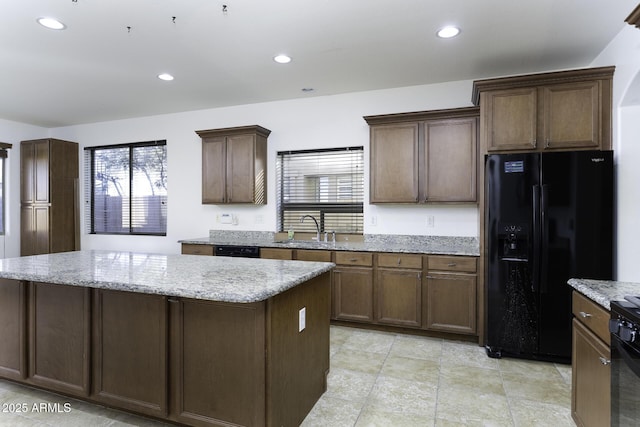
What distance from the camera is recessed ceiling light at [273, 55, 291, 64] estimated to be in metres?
3.29

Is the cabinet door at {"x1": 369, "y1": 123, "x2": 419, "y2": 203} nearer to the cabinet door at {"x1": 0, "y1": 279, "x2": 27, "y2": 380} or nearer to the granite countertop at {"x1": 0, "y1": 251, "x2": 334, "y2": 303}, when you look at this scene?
the granite countertop at {"x1": 0, "y1": 251, "x2": 334, "y2": 303}

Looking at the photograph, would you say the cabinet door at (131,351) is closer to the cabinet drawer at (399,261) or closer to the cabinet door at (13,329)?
the cabinet door at (13,329)

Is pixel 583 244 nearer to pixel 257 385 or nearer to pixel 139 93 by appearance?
pixel 257 385

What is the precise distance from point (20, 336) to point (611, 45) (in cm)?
494

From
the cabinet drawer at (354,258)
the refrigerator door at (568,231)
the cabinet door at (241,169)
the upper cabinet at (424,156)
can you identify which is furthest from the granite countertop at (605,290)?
the cabinet door at (241,169)

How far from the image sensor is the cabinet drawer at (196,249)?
433 centimetres

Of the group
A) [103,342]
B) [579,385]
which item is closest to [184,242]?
[103,342]

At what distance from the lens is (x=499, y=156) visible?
3051mm

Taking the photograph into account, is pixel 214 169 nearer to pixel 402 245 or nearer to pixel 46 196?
pixel 402 245

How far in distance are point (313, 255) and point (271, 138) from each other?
177 centimetres

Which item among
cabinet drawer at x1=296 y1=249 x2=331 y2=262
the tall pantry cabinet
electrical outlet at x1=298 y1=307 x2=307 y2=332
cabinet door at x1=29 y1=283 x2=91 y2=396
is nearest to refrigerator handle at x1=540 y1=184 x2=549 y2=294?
cabinet drawer at x1=296 y1=249 x2=331 y2=262

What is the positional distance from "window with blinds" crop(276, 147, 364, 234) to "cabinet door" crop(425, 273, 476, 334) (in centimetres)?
120

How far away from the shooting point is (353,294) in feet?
12.4

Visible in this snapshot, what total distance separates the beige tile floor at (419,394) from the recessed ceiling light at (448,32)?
2.68 m
